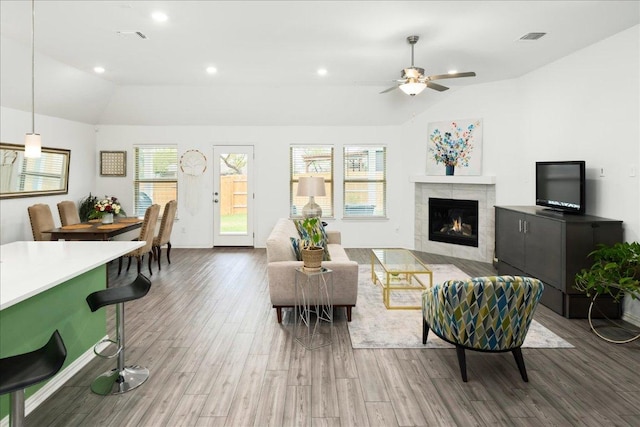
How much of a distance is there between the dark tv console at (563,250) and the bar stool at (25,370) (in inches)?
167

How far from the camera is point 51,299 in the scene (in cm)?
263

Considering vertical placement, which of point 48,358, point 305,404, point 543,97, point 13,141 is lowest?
point 305,404

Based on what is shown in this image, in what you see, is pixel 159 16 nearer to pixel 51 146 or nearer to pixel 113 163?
pixel 51 146

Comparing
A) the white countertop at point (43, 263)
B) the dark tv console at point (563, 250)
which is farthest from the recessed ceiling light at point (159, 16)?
the dark tv console at point (563, 250)

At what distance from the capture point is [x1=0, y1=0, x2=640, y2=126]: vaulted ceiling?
3.70m

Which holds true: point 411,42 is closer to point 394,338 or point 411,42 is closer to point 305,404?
point 394,338

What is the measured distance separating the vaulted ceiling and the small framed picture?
0.66m

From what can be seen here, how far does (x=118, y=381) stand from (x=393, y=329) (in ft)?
7.62

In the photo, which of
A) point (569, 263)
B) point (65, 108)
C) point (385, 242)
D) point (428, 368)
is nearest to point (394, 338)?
point (428, 368)

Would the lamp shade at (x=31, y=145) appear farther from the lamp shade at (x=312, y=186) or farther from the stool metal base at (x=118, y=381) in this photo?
the lamp shade at (x=312, y=186)

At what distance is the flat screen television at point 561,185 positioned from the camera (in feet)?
Answer: 14.4

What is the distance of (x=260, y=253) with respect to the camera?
768 cm

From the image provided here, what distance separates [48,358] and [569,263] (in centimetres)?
430

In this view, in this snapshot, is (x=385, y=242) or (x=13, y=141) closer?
(x=13, y=141)
